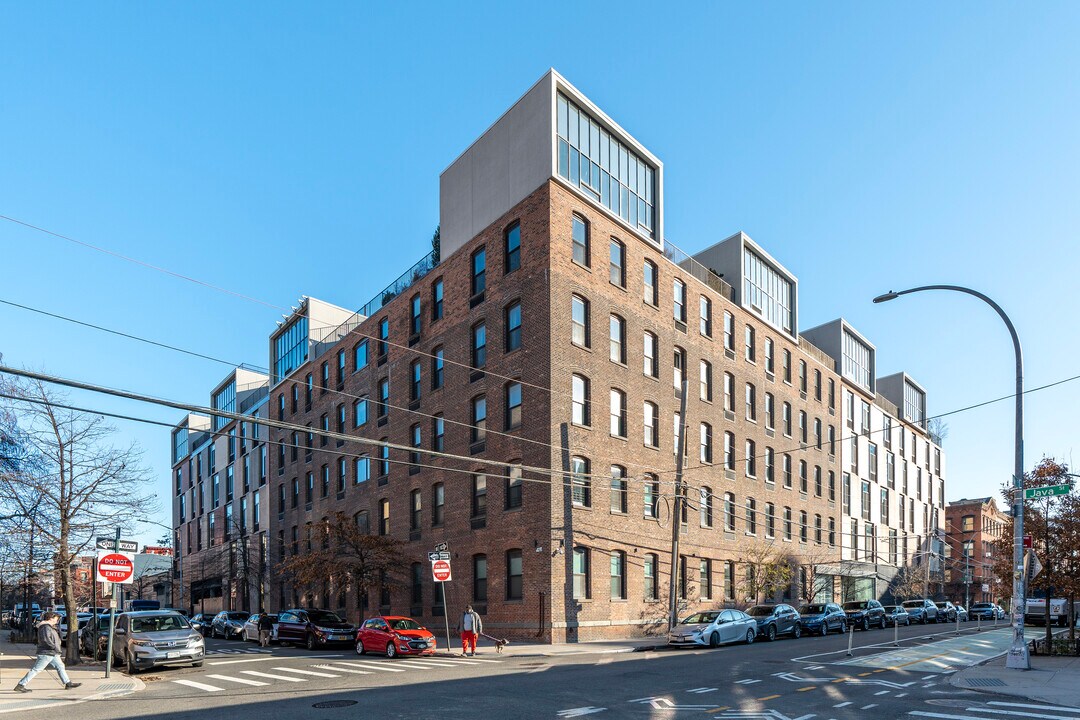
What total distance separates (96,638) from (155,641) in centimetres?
614

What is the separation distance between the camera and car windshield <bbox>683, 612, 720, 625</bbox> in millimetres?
29266

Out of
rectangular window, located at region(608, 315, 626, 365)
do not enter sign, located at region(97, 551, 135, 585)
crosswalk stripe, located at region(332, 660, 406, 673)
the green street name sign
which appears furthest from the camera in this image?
rectangular window, located at region(608, 315, 626, 365)

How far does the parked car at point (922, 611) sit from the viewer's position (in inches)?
1972

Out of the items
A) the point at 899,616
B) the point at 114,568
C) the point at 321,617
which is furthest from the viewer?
the point at 899,616

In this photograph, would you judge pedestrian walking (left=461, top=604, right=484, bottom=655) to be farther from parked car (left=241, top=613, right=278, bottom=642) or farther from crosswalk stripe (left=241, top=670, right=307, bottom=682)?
parked car (left=241, top=613, right=278, bottom=642)

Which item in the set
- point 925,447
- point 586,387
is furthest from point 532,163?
point 925,447

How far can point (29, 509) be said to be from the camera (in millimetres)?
29031

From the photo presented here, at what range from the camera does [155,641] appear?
74.3 ft

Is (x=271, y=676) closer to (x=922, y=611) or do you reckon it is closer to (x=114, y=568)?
(x=114, y=568)

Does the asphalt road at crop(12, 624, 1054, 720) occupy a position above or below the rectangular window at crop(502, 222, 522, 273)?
below

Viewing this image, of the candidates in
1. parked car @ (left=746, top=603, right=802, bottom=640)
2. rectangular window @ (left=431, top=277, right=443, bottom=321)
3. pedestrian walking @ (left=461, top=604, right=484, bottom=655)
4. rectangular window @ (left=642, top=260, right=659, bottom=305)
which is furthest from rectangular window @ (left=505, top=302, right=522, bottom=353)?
parked car @ (left=746, top=603, right=802, bottom=640)

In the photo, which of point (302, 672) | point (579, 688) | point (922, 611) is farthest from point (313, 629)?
point (922, 611)

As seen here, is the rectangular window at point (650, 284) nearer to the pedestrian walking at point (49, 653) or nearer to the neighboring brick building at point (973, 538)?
the pedestrian walking at point (49, 653)

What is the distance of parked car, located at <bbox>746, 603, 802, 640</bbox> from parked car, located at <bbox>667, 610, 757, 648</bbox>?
1.70 meters
